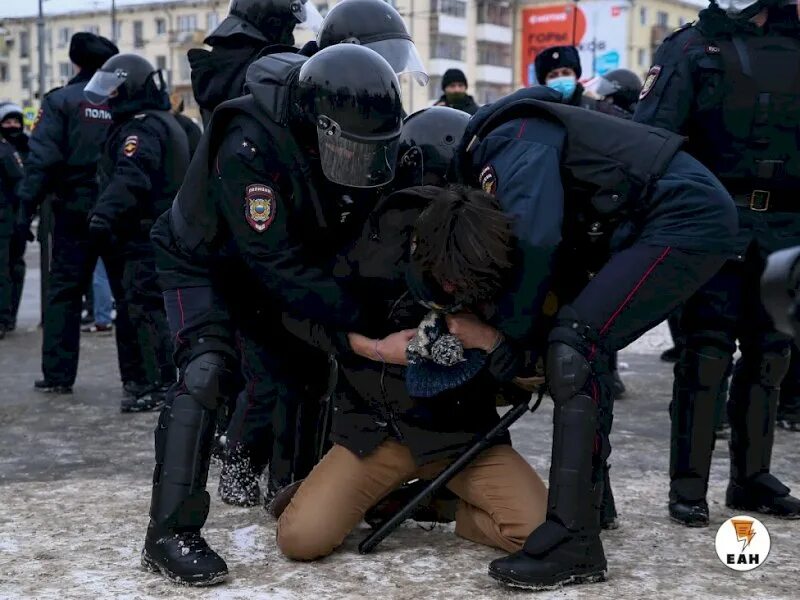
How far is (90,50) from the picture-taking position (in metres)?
6.80

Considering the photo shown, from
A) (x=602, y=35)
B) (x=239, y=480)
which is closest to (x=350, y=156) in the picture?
(x=239, y=480)

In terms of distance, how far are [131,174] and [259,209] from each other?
114 inches

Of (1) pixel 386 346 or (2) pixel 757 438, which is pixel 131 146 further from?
→ (2) pixel 757 438

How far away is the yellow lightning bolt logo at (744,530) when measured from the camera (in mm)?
3503

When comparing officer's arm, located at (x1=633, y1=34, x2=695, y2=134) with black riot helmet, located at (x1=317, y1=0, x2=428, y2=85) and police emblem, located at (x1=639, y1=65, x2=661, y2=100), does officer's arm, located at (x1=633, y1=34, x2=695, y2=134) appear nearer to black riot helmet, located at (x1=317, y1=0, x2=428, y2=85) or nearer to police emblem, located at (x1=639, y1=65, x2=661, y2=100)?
police emblem, located at (x1=639, y1=65, x2=661, y2=100)

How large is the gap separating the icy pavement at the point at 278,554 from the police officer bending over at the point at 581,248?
0.65ft

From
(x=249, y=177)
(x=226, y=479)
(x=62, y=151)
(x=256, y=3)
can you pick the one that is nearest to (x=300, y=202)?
(x=249, y=177)

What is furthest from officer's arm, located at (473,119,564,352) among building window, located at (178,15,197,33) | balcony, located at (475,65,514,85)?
balcony, located at (475,65,514,85)

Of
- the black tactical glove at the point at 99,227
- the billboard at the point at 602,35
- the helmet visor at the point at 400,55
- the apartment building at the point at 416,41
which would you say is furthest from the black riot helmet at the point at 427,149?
the apartment building at the point at 416,41

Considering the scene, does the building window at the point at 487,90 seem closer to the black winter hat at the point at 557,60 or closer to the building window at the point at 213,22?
the building window at the point at 213,22

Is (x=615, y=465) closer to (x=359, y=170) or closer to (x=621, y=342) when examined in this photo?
(x=621, y=342)

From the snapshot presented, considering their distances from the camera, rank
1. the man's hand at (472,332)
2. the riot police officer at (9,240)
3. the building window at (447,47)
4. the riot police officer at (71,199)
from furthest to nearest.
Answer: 1. the building window at (447,47)
2. the riot police officer at (9,240)
3. the riot police officer at (71,199)
4. the man's hand at (472,332)

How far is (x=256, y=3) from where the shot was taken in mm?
4812

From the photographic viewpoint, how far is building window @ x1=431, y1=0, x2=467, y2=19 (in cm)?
4972
